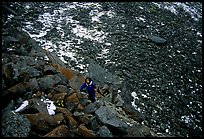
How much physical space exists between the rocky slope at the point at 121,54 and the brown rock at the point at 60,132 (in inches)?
76.5

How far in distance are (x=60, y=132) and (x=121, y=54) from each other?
984 cm

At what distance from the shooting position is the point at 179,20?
2233 centimetres

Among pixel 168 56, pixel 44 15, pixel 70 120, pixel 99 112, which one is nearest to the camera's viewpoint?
pixel 70 120

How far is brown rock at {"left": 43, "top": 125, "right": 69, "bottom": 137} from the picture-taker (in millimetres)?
7574

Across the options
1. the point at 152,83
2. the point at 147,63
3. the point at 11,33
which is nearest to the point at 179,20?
the point at 147,63

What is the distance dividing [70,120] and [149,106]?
6.26 meters

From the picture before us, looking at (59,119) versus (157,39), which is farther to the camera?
(157,39)

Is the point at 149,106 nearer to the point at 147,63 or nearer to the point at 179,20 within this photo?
the point at 147,63

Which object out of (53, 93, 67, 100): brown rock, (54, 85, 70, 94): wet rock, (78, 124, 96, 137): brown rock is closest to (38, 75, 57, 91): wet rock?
(54, 85, 70, 94): wet rock

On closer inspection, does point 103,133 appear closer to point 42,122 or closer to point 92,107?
point 92,107

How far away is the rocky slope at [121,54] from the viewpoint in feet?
37.9

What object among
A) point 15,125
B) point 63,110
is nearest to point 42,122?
point 15,125

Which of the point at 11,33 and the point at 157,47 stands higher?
the point at 11,33

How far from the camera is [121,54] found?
54.9 feet
